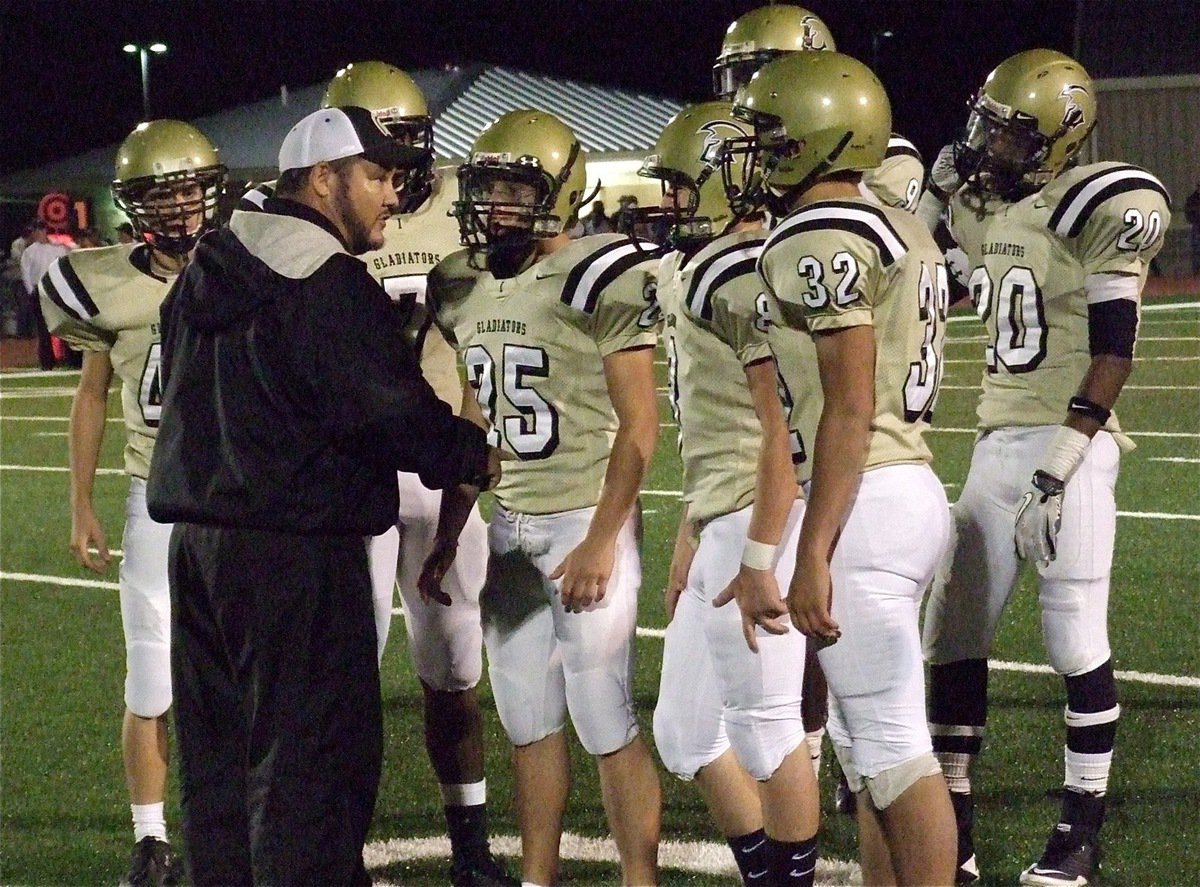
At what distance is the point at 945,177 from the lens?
13.8ft

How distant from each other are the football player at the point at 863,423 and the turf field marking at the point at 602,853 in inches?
26.8

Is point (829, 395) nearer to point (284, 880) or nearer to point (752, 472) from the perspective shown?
point (752, 472)

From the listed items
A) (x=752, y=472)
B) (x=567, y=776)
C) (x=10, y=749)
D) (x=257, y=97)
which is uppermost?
(x=257, y=97)

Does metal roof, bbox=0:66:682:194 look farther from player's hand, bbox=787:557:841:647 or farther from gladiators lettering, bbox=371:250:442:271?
player's hand, bbox=787:557:841:647

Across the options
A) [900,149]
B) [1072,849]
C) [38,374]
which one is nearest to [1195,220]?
[38,374]

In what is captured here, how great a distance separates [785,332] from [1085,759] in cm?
143

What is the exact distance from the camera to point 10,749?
4.98 metres

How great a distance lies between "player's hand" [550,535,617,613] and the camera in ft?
10.9

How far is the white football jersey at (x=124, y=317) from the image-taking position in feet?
13.1

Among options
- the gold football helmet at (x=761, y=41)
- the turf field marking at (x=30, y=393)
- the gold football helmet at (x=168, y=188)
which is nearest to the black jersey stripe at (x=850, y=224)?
the gold football helmet at (x=761, y=41)

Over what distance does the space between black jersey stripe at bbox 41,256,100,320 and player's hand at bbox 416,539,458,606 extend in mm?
1056

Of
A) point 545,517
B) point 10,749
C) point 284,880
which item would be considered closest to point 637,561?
point 545,517

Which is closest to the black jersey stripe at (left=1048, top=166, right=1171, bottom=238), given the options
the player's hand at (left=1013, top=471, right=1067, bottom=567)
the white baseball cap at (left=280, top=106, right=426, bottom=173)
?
the player's hand at (left=1013, top=471, right=1067, bottom=567)

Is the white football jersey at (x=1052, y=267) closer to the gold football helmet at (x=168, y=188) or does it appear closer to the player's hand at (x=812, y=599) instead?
the player's hand at (x=812, y=599)
